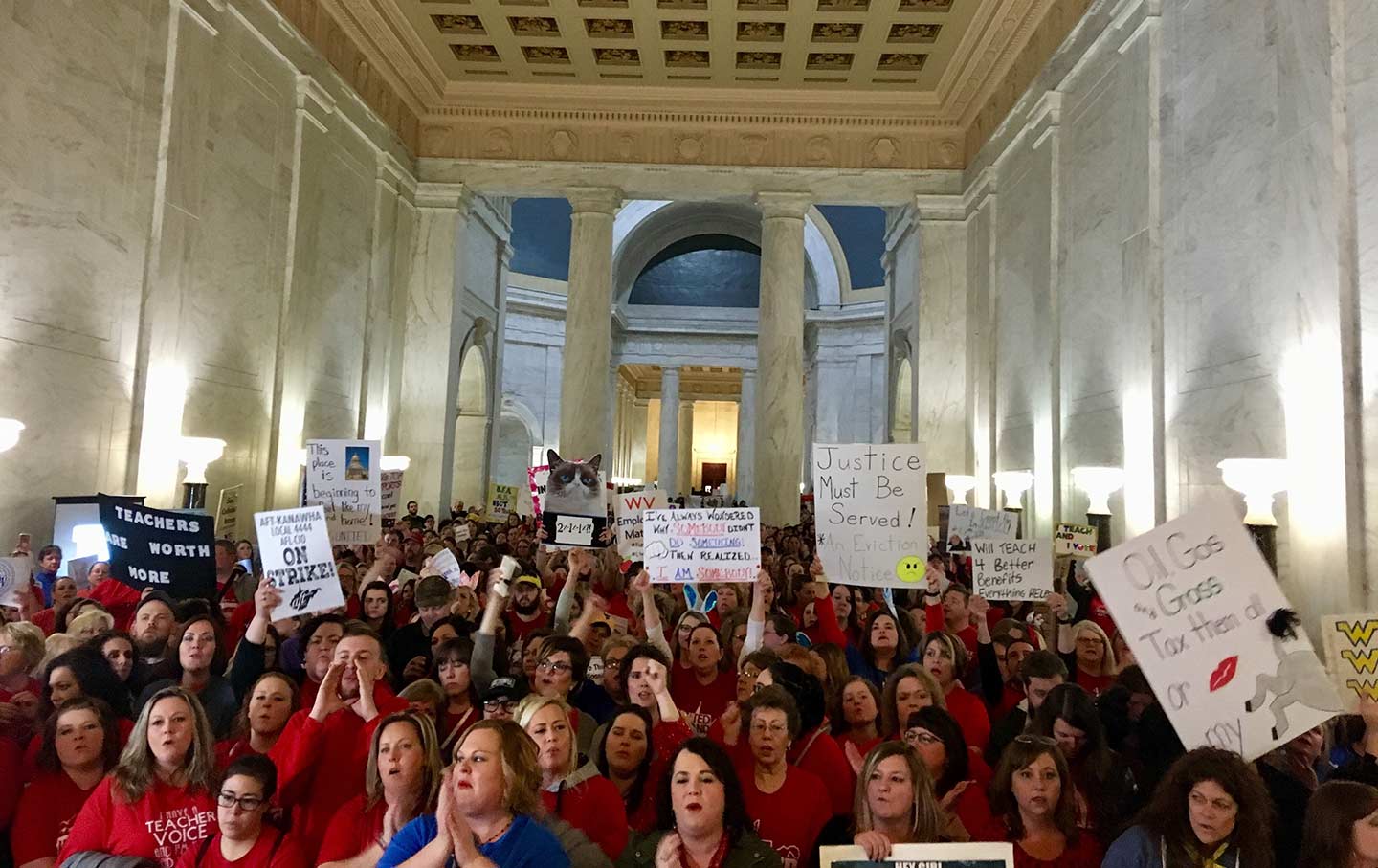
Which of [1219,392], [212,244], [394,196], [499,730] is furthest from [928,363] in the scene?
[499,730]

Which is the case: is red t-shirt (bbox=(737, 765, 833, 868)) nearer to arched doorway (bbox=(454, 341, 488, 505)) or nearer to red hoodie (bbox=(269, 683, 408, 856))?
red hoodie (bbox=(269, 683, 408, 856))

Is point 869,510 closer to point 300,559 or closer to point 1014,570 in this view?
point 1014,570

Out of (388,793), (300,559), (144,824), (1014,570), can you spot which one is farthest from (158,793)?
(1014,570)

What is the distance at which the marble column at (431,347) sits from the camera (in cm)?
2003

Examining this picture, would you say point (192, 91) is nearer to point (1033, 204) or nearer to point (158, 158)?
point (158, 158)

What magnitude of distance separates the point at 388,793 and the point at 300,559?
3729 millimetres

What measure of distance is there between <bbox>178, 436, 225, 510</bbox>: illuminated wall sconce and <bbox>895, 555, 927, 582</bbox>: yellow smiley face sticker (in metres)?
9.10

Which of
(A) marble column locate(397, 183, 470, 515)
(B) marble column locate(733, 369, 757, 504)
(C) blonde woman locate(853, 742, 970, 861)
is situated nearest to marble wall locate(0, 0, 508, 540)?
(A) marble column locate(397, 183, 470, 515)

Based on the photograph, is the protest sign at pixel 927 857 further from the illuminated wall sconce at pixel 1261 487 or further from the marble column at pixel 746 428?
the marble column at pixel 746 428

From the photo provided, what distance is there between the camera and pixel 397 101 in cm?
1923

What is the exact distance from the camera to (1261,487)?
26.2ft

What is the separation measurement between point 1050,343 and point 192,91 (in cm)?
1311

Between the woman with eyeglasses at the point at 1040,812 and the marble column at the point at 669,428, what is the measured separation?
34574 millimetres

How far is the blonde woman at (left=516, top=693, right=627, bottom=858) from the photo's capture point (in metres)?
3.70
